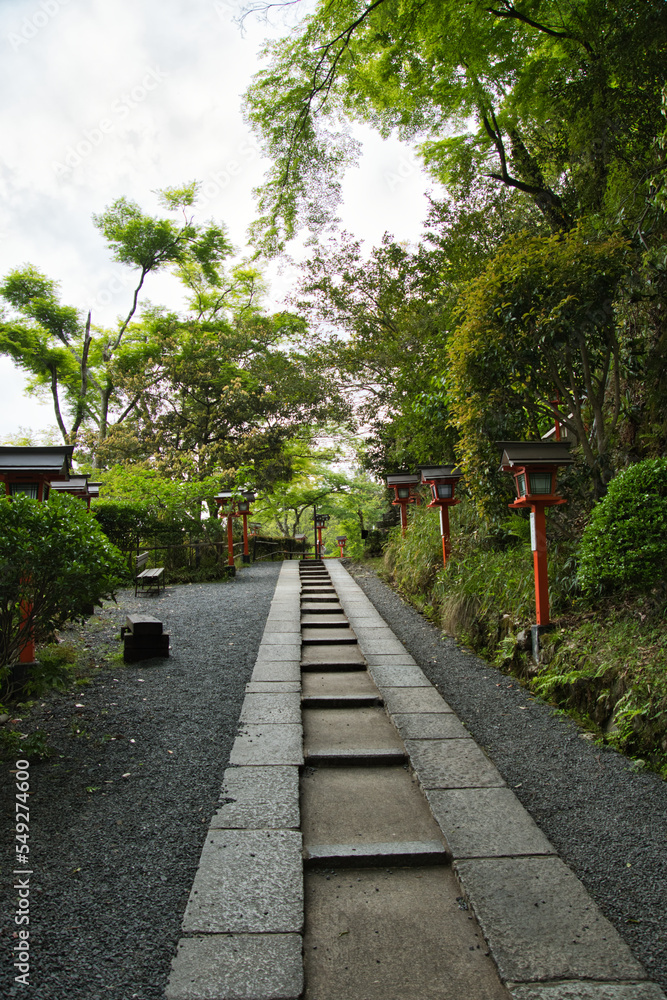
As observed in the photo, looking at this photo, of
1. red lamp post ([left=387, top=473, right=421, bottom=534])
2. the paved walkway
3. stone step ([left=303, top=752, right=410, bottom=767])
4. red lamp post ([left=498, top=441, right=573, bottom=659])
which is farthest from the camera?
red lamp post ([left=387, top=473, right=421, bottom=534])

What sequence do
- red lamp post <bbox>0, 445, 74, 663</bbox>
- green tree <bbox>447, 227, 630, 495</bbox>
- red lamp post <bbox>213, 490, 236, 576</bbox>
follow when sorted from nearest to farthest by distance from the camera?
red lamp post <bbox>0, 445, 74, 663</bbox> < green tree <bbox>447, 227, 630, 495</bbox> < red lamp post <bbox>213, 490, 236, 576</bbox>

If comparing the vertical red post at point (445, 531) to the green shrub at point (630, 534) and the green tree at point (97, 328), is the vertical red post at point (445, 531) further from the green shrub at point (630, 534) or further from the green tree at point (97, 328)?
the green tree at point (97, 328)

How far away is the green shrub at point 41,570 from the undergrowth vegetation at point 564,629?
10.4 feet

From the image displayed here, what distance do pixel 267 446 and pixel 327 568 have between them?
6.86 metres

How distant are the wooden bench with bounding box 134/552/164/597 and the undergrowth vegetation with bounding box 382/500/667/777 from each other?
13.7ft

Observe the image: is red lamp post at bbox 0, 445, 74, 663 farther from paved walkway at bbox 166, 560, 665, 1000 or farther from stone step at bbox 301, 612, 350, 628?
stone step at bbox 301, 612, 350, 628

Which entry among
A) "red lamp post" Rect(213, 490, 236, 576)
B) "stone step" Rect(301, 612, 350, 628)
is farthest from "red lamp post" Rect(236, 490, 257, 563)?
"stone step" Rect(301, 612, 350, 628)

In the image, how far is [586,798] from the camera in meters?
2.64

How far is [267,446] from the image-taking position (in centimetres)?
1805

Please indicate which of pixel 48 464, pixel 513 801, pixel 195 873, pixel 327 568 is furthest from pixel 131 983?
pixel 327 568

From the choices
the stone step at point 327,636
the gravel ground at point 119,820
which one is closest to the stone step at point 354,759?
the gravel ground at point 119,820

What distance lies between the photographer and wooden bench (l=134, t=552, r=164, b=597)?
8.98 meters

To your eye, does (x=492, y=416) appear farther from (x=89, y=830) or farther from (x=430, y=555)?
(x=89, y=830)

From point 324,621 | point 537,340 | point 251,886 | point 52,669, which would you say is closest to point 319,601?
point 324,621
